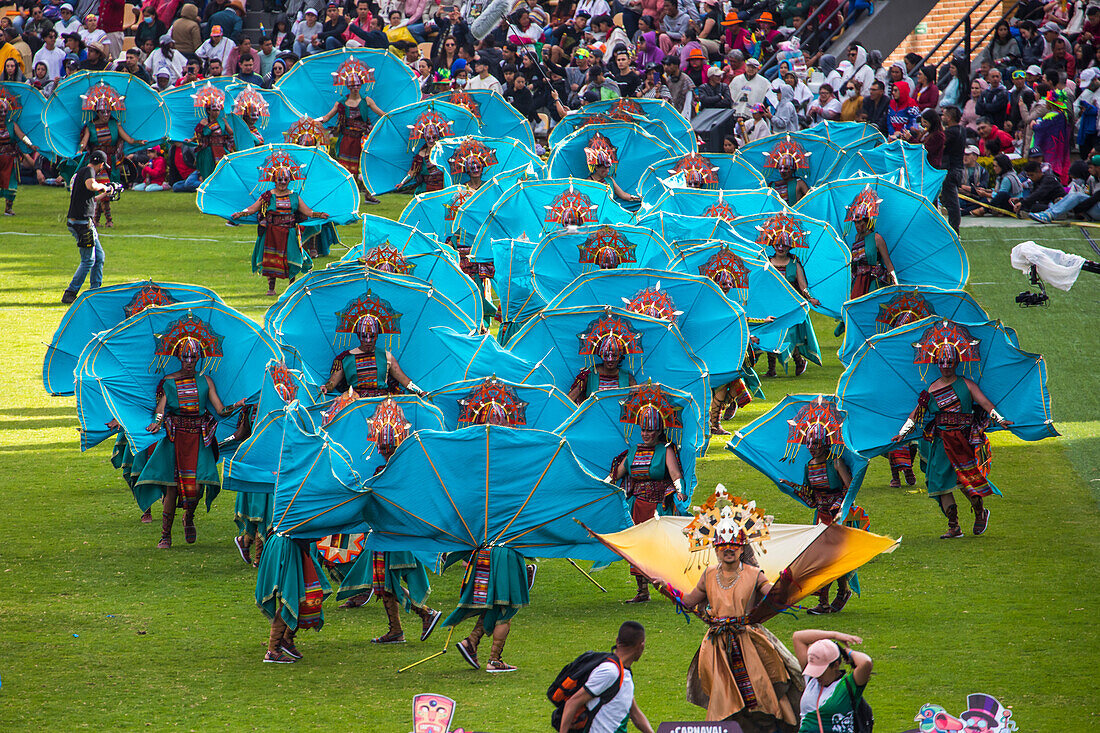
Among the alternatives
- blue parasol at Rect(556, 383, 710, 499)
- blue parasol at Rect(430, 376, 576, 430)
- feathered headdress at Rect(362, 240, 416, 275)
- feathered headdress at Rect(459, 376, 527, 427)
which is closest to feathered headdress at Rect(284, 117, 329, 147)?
feathered headdress at Rect(362, 240, 416, 275)

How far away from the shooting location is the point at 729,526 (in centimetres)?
769

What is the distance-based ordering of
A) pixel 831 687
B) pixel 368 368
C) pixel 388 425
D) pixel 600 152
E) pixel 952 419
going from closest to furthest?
pixel 831 687
pixel 388 425
pixel 952 419
pixel 368 368
pixel 600 152

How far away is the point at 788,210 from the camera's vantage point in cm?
1744

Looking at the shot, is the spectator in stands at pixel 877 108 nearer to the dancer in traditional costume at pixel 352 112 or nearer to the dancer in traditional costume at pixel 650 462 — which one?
the dancer in traditional costume at pixel 352 112

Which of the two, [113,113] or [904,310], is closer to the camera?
[904,310]

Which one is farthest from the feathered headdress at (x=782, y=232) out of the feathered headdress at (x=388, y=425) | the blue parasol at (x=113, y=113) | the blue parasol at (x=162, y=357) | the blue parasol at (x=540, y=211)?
the blue parasol at (x=113, y=113)

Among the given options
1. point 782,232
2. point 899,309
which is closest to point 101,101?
point 782,232

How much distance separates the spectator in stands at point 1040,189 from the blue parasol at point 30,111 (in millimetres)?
16020

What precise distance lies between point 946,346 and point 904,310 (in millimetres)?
1839

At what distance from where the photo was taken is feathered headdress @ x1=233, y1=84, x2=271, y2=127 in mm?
23422

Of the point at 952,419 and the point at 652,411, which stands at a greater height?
the point at 652,411

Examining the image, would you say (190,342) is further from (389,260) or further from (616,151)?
(616,151)

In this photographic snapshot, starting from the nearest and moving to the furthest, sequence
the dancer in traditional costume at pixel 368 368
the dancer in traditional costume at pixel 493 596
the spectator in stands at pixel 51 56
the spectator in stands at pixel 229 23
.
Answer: the dancer in traditional costume at pixel 493 596
the dancer in traditional costume at pixel 368 368
the spectator in stands at pixel 51 56
the spectator in stands at pixel 229 23

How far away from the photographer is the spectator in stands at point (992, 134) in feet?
76.5
